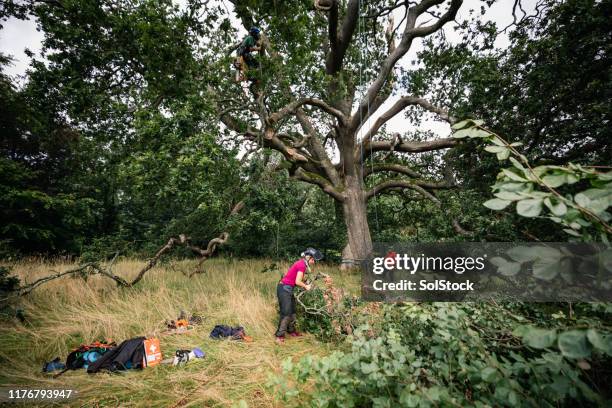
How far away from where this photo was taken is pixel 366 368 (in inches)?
59.9

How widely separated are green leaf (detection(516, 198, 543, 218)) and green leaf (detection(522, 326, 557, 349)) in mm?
415

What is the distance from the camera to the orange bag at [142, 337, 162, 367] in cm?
379

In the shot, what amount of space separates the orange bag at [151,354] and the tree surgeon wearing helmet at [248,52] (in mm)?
5262

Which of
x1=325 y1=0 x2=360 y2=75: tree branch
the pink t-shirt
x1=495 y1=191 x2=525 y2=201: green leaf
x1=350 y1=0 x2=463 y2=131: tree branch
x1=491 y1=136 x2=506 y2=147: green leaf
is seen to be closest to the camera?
x1=495 y1=191 x2=525 y2=201: green leaf

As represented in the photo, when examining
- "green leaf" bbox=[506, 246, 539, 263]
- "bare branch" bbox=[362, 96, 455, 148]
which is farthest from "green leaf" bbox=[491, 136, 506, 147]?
"bare branch" bbox=[362, 96, 455, 148]

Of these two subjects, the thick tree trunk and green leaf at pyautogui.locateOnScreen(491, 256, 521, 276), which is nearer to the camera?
green leaf at pyautogui.locateOnScreen(491, 256, 521, 276)

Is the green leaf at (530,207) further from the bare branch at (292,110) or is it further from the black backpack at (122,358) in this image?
the bare branch at (292,110)

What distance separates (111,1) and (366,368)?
8.12 m

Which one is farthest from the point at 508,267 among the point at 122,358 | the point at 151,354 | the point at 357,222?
the point at 357,222

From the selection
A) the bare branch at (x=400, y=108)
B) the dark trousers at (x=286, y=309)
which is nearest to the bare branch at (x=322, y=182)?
the bare branch at (x=400, y=108)

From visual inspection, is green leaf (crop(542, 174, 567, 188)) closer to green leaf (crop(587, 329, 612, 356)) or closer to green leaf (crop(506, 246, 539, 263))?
green leaf (crop(506, 246, 539, 263))

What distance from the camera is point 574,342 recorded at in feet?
2.61

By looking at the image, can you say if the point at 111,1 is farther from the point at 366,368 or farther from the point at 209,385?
the point at 366,368

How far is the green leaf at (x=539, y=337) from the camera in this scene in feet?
2.65
